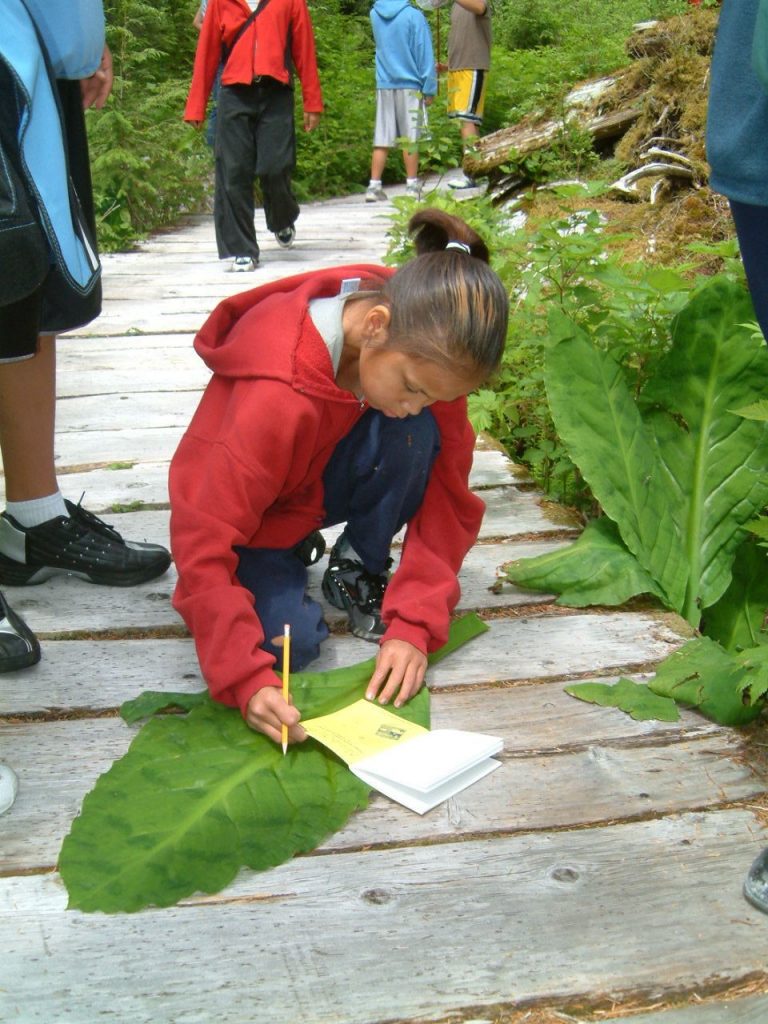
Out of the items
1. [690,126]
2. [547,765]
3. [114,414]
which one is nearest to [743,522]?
[547,765]

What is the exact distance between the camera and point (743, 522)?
2896 millimetres

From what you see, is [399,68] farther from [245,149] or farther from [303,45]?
[245,149]

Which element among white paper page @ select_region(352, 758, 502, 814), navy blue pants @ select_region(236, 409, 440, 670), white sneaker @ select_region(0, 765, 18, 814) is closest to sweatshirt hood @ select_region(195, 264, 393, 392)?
navy blue pants @ select_region(236, 409, 440, 670)

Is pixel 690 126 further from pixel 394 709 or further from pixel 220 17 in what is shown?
pixel 394 709

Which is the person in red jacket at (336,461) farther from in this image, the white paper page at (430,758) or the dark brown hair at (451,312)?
the white paper page at (430,758)

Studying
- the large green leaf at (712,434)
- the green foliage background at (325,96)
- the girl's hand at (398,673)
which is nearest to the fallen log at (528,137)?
the green foliage background at (325,96)

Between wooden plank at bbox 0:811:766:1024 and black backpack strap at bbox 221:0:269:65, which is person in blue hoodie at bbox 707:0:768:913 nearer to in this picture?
wooden plank at bbox 0:811:766:1024

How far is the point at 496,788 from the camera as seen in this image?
2.01 meters

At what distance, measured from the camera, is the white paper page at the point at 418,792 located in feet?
6.39

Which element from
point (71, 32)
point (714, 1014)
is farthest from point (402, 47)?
point (714, 1014)

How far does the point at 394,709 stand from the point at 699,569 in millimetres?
1051

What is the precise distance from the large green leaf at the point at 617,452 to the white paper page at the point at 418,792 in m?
0.95

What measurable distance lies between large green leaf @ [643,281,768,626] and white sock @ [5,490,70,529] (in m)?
1.56

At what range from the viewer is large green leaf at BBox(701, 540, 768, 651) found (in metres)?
2.97
